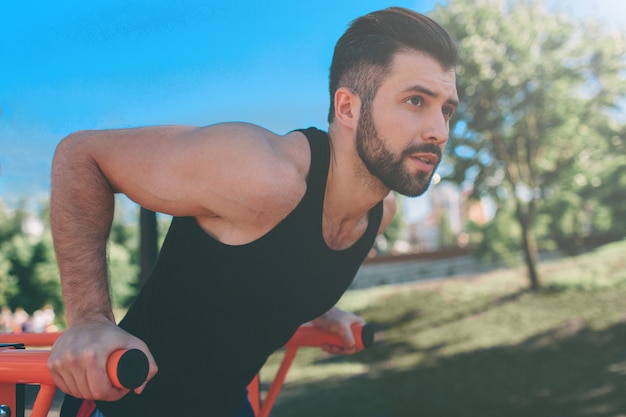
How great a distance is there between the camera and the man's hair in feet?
3.15

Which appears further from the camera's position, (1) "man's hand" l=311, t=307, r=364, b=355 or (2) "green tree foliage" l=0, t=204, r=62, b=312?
(2) "green tree foliage" l=0, t=204, r=62, b=312

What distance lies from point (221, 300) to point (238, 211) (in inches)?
6.4

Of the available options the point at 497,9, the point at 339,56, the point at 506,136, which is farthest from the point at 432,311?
the point at 339,56

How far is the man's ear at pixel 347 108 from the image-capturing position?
972mm

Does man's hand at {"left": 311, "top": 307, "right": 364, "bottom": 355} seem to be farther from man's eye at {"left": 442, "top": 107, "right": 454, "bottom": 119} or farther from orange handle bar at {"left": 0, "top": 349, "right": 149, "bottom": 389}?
orange handle bar at {"left": 0, "top": 349, "right": 149, "bottom": 389}

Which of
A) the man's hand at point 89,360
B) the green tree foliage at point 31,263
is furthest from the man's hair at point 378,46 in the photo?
the green tree foliage at point 31,263

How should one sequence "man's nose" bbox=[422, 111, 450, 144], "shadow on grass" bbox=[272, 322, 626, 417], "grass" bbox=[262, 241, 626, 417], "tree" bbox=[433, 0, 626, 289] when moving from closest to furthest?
1. "man's nose" bbox=[422, 111, 450, 144]
2. "shadow on grass" bbox=[272, 322, 626, 417]
3. "grass" bbox=[262, 241, 626, 417]
4. "tree" bbox=[433, 0, 626, 289]

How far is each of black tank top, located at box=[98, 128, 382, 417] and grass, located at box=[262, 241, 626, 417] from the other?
411 cm

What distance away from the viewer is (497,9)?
573 centimetres

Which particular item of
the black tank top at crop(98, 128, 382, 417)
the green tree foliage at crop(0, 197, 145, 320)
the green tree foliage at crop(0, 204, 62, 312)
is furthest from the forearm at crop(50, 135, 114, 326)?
the green tree foliage at crop(0, 204, 62, 312)

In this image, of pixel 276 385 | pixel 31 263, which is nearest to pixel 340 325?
pixel 276 385

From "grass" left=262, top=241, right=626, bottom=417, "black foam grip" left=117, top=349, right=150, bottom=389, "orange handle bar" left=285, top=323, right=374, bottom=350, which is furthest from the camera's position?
"grass" left=262, top=241, right=626, bottom=417

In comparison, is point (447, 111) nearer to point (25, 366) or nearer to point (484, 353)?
point (25, 366)

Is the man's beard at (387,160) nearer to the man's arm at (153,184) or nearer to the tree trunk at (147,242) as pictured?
the man's arm at (153,184)
